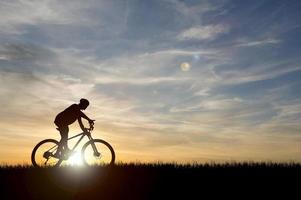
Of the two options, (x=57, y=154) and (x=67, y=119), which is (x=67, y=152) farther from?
(x=67, y=119)

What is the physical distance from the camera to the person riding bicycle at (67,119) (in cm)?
1925

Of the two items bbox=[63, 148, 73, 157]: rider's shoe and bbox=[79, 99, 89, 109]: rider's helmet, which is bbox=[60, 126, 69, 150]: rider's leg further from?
bbox=[79, 99, 89, 109]: rider's helmet

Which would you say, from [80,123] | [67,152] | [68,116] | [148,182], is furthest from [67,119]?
[148,182]

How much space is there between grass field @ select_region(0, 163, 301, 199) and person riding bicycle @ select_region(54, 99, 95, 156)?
1175 millimetres

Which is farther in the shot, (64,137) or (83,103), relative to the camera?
(64,137)

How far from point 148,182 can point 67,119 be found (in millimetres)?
4877

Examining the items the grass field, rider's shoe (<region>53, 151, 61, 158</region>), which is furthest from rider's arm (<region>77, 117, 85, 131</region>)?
the grass field

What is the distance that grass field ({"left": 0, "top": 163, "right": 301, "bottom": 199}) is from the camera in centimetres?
1494

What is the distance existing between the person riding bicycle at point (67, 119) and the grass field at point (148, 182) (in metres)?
1.18

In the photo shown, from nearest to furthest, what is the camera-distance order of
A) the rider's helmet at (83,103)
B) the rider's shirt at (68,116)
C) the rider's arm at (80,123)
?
1. the rider's helmet at (83,103)
2. the rider's shirt at (68,116)
3. the rider's arm at (80,123)

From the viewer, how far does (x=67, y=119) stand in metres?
19.4

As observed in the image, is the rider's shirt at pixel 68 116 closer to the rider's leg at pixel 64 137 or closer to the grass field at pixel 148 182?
the rider's leg at pixel 64 137

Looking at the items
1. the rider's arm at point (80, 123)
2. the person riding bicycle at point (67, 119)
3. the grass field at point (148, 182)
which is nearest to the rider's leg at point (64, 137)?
the person riding bicycle at point (67, 119)

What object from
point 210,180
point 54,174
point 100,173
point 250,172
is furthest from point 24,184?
point 250,172
